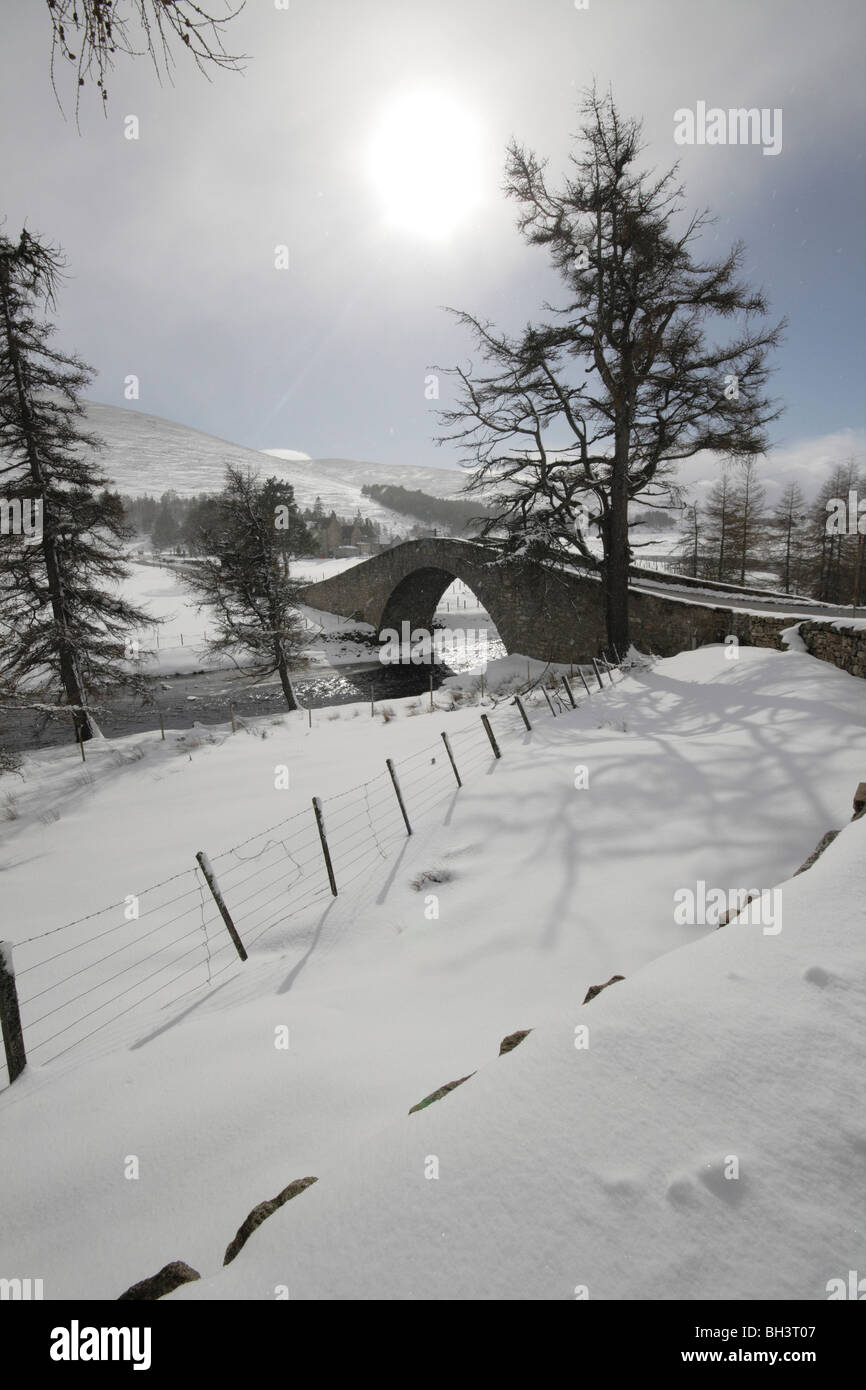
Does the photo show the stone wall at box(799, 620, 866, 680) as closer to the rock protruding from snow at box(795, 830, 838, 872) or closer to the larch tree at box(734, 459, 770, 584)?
the rock protruding from snow at box(795, 830, 838, 872)

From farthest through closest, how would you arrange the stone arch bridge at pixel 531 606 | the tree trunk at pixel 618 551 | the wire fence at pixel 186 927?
the stone arch bridge at pixel 531 606, the tree trunk at pixel 618 551, the wire fence at pixel 186 927

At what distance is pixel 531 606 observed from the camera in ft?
71.3

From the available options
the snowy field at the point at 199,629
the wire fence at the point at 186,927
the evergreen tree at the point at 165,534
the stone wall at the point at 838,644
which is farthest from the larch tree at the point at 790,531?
the evergreen tree at the point at 165,534

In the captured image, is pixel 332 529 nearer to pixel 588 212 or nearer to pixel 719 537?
pixel 719 537

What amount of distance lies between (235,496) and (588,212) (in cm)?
1483

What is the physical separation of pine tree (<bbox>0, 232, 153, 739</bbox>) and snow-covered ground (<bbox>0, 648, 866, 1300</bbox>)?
8305 mm

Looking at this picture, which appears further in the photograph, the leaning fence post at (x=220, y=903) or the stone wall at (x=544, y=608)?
the stone wall at (x=544, y=608)

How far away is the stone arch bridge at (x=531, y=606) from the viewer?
51.2 ft

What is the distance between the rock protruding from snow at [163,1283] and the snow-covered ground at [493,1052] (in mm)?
337

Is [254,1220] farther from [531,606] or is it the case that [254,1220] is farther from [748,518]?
[748,518]

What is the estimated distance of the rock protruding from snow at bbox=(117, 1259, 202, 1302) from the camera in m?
1.81

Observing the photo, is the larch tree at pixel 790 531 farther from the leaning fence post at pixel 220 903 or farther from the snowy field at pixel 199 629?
the leaning fence post at pixel 220 903
